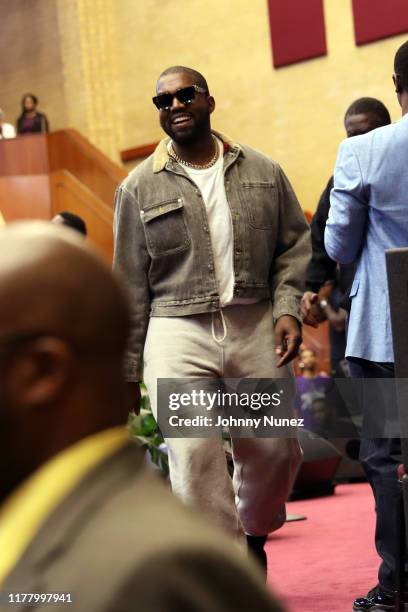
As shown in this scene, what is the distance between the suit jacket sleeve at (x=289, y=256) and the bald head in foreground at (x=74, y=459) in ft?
→ 9.26

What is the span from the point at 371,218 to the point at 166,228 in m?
0.65

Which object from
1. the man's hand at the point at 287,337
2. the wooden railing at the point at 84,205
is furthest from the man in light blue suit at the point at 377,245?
the wooden railing at the point at 84,205

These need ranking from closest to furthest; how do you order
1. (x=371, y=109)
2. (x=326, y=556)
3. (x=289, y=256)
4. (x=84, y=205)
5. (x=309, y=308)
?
1. (x=309, y=308)
2. (x=289, y=256)
3. (x=371, y=109)
4. (x=326, y=556)
5. (x=84, y=205)

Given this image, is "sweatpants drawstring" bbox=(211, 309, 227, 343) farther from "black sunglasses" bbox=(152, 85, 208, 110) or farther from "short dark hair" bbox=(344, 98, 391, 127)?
"short dark hair" bbox=(344, 98, 391, 127)

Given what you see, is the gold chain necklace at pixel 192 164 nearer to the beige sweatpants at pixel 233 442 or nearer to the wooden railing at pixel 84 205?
the beige sweatpants at pixel 233 442

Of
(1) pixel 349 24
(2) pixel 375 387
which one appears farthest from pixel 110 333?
(1) pixel 349 24

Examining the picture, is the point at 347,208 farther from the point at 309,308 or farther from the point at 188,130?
the point at 188,130

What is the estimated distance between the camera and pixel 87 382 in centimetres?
96

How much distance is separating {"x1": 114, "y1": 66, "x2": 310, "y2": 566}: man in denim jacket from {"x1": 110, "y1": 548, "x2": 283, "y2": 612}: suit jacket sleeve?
275cm

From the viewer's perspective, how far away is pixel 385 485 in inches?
138

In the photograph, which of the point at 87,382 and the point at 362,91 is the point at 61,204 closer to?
the point at 362,91

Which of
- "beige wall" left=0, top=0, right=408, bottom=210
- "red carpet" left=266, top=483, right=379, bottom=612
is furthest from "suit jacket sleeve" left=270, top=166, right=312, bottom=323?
"beige wall" left=0, top=0, right=408, bottom=210

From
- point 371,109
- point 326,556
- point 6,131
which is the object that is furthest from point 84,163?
point 371,109

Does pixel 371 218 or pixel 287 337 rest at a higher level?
pixel 371 218
